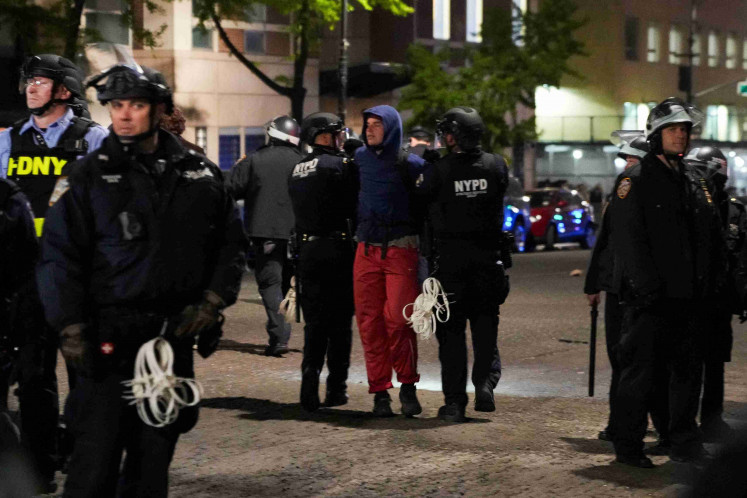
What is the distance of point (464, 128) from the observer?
888 centimetres

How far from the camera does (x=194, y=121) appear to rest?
37656 millimetres

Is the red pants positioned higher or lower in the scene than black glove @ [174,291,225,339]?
lower

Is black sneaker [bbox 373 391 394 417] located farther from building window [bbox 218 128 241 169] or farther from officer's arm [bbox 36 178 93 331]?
building window [bbox 218 128 241 169]

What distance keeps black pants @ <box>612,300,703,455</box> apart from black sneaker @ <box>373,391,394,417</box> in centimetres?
187

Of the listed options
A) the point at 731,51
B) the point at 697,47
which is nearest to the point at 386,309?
the point at 697,47

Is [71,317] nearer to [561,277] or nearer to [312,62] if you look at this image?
[561,277]

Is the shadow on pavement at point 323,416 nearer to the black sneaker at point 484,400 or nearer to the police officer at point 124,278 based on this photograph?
the black sneaker at point 484,400

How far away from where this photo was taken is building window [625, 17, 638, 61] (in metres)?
65.7

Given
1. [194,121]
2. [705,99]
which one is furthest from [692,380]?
[705,99]

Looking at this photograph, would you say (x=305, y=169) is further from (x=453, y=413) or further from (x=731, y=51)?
(x=731, y=51)

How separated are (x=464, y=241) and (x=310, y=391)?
1371 millimetres

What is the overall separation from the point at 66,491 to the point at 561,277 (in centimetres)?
1776

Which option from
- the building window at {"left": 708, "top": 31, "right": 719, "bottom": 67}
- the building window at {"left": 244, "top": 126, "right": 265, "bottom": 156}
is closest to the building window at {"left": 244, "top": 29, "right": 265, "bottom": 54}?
the building window at {"left": 244, "top": 126, "right": 265, "bottom": 156}

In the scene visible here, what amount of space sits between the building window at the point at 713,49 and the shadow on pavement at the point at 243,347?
6302 centimetres
